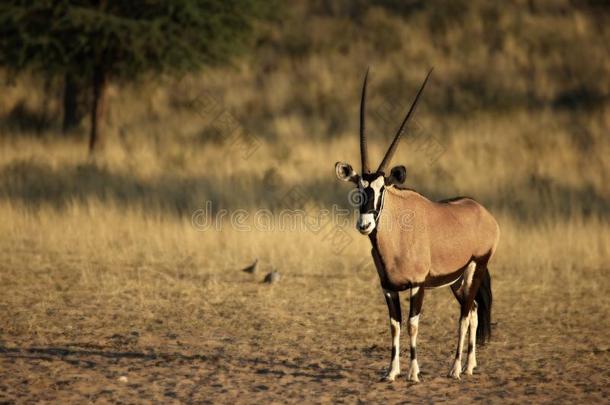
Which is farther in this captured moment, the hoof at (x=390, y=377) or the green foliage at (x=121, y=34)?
the green foliage at (x=121, y=34)

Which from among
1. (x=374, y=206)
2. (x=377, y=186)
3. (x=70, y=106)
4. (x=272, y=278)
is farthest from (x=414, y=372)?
(x=70, y=106)

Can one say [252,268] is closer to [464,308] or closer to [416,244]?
[464,308]

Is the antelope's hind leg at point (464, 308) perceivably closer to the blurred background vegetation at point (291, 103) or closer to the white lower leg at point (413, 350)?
the white lower leg at point (413, 350)

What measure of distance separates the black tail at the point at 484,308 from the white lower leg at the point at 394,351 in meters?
0.96

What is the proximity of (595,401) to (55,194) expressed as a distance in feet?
38.5

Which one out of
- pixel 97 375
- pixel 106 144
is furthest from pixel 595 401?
pixel 106 144

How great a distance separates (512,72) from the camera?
25344mm

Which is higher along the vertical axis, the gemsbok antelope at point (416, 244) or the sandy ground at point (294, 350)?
the gemsbok antelope at point (416, 244)

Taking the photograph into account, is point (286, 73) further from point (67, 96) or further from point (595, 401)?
point (595, 401)

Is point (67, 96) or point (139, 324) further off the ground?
point (67, 96)

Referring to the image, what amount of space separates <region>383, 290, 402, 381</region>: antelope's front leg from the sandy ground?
8 cm

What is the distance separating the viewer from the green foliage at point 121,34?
18.8m

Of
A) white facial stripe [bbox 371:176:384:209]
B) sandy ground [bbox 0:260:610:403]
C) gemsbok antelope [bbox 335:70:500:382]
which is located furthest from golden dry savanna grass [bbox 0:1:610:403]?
white facial stripe [bbox 371:176:384:209]
